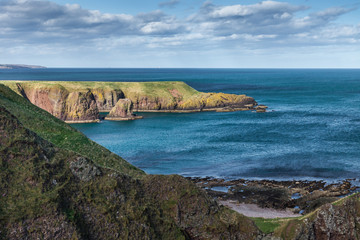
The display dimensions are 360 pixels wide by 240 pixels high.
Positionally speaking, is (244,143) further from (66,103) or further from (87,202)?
(87,202)

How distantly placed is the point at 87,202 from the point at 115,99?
132595mm

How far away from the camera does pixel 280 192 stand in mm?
49031

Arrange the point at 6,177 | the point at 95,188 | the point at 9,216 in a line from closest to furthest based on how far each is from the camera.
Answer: the point at 9,216
the point at 6,177
the point at 95,188

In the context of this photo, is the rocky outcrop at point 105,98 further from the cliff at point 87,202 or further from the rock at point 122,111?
the cliff at point 87,202

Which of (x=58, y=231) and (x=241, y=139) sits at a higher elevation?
A: (x=58, y=231)

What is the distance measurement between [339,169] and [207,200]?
5009 centimetres

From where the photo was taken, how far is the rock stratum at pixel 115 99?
119125 mm

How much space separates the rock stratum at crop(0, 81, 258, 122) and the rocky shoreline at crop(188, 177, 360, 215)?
7279cm

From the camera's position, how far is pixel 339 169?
195ft

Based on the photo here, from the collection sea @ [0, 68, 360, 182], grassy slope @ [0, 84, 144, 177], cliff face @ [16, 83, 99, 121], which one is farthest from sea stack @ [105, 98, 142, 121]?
grassy slope @ [0, 84, 144, 177]

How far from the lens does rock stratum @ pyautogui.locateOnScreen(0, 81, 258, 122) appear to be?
391ft

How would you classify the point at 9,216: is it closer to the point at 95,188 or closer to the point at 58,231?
the point at 58,231

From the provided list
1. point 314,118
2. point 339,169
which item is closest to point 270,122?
point 314,118

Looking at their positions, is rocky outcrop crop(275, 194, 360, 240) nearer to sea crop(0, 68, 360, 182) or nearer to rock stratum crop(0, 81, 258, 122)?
sea crop(0, 68, 360, 182)
